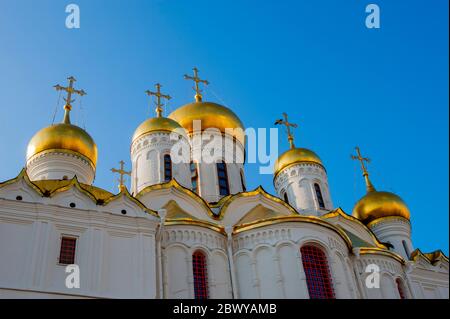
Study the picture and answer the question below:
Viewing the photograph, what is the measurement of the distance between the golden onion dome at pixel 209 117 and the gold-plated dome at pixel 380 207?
5.66 metres

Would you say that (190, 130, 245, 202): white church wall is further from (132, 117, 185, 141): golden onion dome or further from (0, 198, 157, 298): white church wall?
(0, 198, 157, 298): white church wall

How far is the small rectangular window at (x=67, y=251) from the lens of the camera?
44.7ft

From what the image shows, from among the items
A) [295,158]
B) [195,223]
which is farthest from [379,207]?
[195,223]

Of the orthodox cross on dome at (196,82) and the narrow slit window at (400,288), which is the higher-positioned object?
the orthodox cross on dome at (196,82)

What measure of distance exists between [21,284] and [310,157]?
14431 mm

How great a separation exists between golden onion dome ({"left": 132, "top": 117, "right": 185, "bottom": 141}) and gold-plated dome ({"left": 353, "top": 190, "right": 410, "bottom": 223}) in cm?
805

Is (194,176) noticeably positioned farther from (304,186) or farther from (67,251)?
(67,251)

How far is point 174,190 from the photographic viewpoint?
18312 millimetres

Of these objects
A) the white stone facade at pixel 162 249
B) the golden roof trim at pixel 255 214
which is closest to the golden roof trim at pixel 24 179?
the white stone facade at pixel 162 249

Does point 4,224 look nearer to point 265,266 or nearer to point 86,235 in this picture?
point 86,235

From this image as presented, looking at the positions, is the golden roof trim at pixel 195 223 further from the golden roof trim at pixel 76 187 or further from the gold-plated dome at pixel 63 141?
the gold-plated dome at pixel 63 141

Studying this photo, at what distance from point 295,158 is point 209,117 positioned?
4143mm

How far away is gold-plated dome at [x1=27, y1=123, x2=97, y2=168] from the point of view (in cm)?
2066

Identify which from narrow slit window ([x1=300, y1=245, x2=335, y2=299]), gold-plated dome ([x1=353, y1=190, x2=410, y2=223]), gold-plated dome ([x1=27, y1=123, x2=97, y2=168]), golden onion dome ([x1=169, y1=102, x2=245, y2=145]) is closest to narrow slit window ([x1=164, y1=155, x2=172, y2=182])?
golden onion dome ([x1=169, y1=102, x2=245, y2=145])
